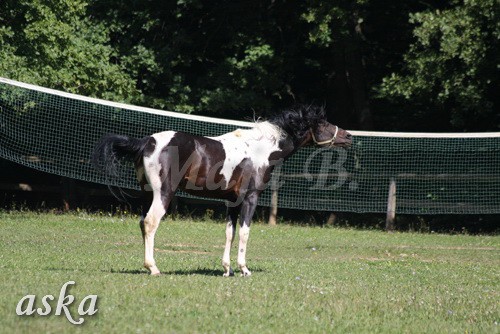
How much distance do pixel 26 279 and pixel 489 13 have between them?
48.1 ft

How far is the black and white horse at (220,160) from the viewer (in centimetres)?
1095

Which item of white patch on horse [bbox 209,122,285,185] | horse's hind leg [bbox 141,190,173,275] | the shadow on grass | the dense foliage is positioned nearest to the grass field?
the shadow on grass

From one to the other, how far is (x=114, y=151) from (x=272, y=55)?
45.8ft

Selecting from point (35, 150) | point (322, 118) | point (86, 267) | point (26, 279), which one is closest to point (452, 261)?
point (322, 118)

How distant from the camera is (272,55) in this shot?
2452 centimetres

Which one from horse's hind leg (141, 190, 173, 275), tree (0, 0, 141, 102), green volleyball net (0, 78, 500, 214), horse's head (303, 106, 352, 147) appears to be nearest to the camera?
horse's hind leg (141, 190, 173, 275)

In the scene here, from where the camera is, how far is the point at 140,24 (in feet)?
82.3

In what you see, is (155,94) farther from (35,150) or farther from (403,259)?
(403,259)

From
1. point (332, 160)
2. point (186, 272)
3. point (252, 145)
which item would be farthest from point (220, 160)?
point (332, 160)

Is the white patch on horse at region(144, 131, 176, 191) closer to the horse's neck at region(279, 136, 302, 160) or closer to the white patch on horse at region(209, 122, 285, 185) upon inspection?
the white patch on horse at region(209, 122, 285, 185)

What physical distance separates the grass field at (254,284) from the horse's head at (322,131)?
1847 mm

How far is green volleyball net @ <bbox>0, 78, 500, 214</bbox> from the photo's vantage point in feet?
69.3

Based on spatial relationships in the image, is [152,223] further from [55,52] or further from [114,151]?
[55,52]

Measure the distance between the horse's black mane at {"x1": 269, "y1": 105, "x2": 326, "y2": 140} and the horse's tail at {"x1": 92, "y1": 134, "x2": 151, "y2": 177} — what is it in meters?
2.14
